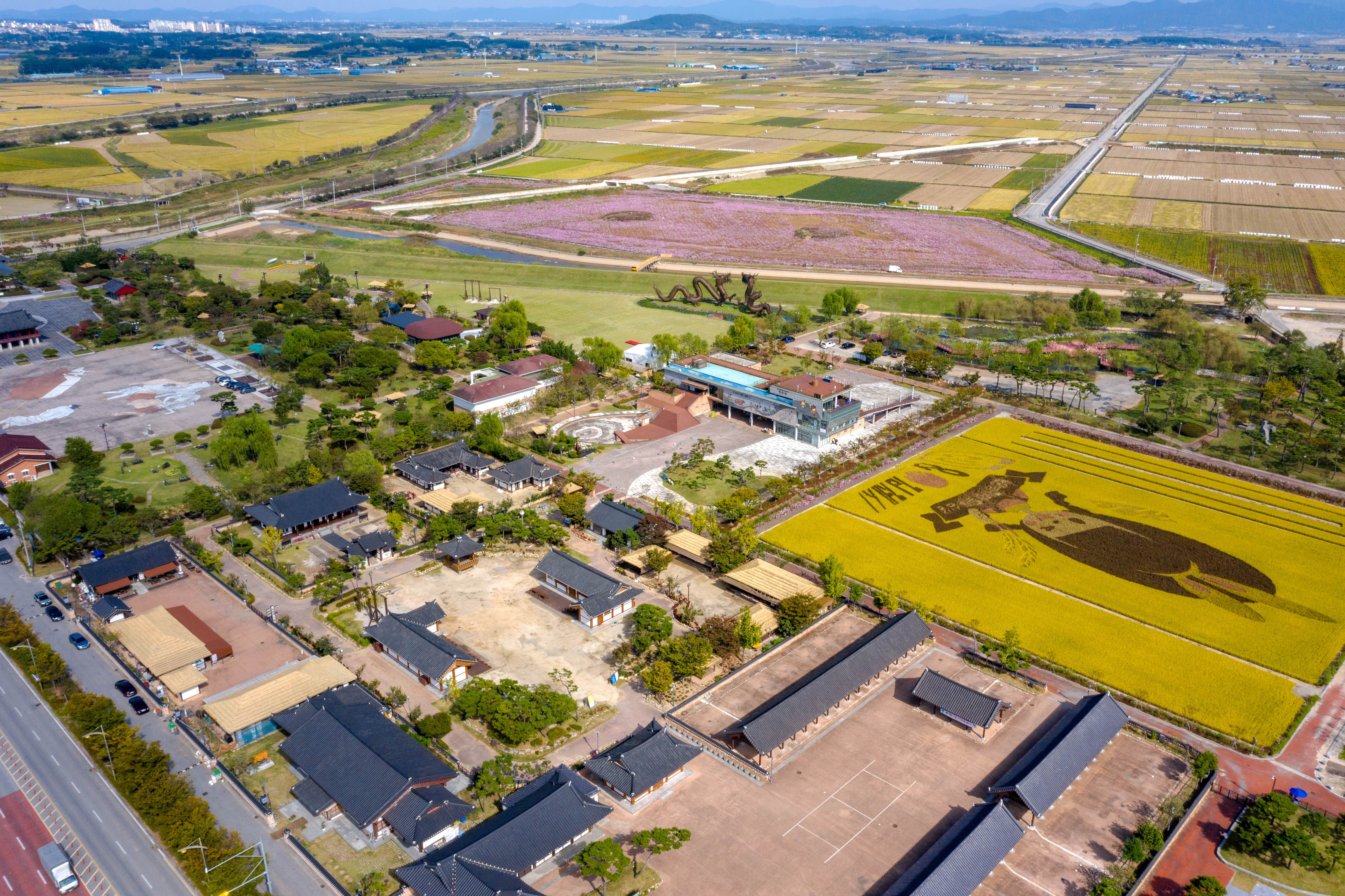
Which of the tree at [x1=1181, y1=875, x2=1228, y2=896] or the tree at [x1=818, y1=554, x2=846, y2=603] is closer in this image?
the tree at [x1=1181, y1=875, x2=1228, y2=896]

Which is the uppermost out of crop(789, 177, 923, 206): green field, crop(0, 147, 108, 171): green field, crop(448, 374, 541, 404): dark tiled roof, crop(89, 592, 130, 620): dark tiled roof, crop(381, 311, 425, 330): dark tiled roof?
crop(789, 177, 923, 206): green field

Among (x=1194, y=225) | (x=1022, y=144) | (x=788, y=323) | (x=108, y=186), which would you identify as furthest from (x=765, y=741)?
(x=1022, y=144)

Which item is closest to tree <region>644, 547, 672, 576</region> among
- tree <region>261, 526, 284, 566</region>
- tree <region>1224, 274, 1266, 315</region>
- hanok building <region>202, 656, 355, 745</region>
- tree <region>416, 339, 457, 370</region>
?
hanok building <region>202, 656, 355, 745</region>

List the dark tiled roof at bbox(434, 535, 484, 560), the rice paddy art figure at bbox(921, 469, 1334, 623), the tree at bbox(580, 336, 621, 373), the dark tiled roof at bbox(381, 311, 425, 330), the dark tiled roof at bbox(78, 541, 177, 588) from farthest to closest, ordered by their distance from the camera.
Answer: the dark tiled roof at bbox(381, 311, 425, 330) → the tree at bbox(580, 336, 621, 373) → the dark tiled roof at bbox(434, 535, 484, 560) → the rice paddy art figure at bbox(921, 469, 1334, 623) → the dark tiled roof at bbox(78, 541, 177, 588)

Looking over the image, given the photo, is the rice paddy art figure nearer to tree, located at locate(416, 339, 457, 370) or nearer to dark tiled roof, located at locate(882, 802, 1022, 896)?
dark tiled roof, located at locate(882, 802, 1022, 896)

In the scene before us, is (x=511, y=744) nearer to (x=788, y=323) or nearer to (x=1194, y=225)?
(x=788, y=323)

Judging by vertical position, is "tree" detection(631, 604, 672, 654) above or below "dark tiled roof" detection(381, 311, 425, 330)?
below

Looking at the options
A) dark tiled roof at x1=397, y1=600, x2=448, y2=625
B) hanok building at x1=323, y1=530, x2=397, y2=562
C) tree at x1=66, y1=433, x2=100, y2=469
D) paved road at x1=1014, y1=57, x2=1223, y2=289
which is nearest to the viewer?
dark tiled roof at x1=397, y1=600, x2=448, y2=625
